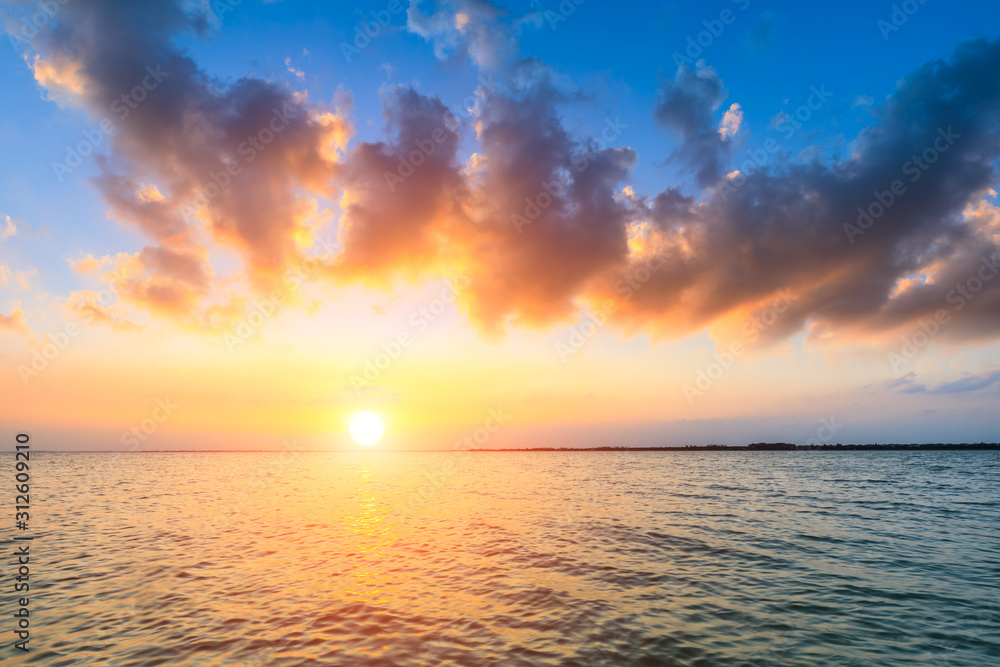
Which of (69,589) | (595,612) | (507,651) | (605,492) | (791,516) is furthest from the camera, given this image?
(605,492)

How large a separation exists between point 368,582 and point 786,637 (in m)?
15.1

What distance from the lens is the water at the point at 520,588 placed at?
466 inches

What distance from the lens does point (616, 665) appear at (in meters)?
10.9

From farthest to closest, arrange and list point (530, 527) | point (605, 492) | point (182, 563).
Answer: point (605, 492)
point (530, 527)
point (182, 563)

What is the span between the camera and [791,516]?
33.4 meters

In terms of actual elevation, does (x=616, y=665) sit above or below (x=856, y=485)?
above

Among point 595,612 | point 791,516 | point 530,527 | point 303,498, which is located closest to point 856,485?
point 791,516

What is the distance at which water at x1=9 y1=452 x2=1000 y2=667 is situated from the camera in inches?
466

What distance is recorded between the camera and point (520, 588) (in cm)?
1698

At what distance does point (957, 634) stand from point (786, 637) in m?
5.24


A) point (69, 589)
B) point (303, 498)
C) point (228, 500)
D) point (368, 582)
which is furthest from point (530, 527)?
point (228, 500)

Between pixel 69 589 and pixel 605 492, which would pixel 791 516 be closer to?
pixel 605 492

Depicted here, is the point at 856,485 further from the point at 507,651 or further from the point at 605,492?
the point at 507,651

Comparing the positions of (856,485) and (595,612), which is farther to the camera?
(856,485)
